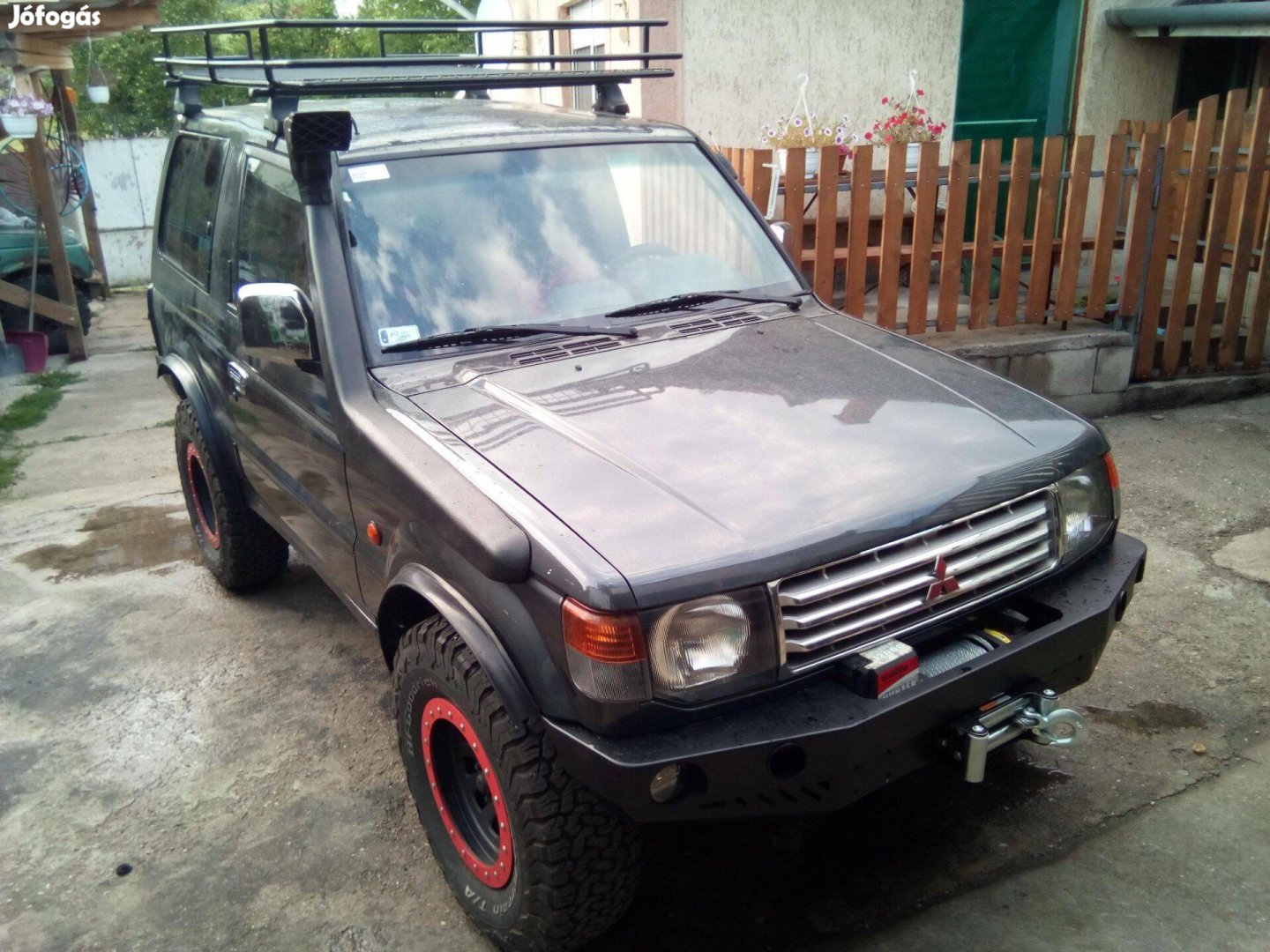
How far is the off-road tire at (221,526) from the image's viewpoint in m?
4.46

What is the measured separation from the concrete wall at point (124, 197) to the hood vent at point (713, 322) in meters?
13.5

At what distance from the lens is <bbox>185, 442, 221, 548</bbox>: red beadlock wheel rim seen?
482 centimetres

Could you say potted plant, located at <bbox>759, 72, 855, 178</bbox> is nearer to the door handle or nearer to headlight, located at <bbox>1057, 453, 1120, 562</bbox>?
the door handle

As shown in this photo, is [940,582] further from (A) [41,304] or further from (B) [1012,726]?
(A) [41,304]

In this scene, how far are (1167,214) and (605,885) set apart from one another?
18.6 ft

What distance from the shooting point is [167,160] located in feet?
16.2

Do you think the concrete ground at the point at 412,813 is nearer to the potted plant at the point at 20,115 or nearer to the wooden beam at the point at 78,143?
the potted plant at the point at 20,115

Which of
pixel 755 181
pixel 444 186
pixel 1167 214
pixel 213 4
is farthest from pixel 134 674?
pixel 213 4

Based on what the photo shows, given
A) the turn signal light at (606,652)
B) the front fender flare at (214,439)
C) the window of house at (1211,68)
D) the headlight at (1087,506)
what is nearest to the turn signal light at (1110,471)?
the headlight at (1087,506)

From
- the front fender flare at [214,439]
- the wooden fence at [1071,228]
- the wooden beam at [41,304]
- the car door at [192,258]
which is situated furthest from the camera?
the wooden beam at [41,304]

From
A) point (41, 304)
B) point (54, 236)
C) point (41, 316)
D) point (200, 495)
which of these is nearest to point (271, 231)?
point (200, 495)

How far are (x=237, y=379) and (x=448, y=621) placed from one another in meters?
1.83

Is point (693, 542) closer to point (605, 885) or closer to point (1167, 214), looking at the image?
point (605, 885)

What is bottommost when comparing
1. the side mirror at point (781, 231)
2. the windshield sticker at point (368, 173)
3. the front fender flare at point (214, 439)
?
the front fender flare at point (214, 439)
